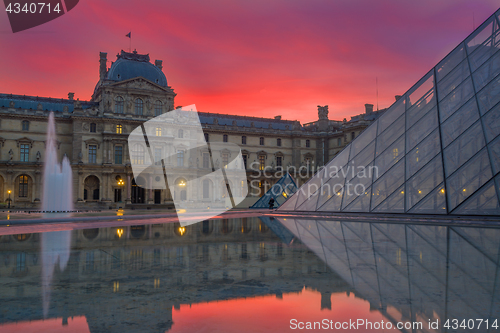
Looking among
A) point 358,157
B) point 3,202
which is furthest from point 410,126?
point 3,202

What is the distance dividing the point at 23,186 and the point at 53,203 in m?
13.2

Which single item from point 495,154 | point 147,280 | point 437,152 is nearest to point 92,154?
point 437,152

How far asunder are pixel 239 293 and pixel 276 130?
62228mm

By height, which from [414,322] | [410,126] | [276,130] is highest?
[276,130]

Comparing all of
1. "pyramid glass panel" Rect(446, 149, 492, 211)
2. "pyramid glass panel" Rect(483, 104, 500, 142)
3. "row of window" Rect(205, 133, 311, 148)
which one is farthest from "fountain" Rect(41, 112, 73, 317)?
"row of window" Rect(205, 133, 311, 148)

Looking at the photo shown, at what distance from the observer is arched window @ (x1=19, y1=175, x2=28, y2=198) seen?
47.5 m

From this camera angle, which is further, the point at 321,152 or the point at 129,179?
the point at 321,152

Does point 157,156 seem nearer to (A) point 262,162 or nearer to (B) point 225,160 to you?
(B) point 225,160

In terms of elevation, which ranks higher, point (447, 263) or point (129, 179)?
point (129, 179)

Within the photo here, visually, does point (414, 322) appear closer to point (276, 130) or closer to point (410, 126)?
point (410, 126)

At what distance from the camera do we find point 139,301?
16.6ft

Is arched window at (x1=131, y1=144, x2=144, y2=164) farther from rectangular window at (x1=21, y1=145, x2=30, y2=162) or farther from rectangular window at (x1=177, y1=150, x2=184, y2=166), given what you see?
rectangular window at (x1=21, y1=145, x2=30, y2=162)

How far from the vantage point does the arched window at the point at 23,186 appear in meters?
47.5

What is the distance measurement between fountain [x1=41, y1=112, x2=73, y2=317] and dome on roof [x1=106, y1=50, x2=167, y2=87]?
31.5ft
